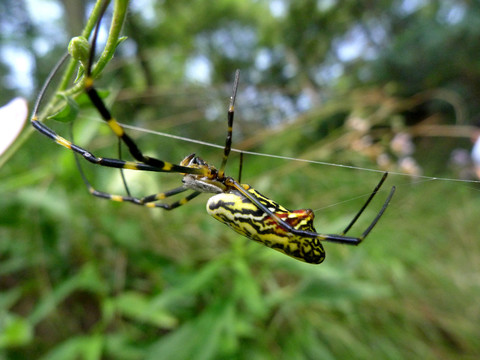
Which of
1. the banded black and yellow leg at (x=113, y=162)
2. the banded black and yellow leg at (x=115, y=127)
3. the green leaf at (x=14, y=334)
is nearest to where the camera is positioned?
Answer: the banded black and yellow leg at (x=115, y=127)

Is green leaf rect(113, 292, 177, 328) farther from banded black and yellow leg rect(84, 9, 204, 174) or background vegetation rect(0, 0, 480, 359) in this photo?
banded black and yellow leg rect(84, 9, 204, 174)

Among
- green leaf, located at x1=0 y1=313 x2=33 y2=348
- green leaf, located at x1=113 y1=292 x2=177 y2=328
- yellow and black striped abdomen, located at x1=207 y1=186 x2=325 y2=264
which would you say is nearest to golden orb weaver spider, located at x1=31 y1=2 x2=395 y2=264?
yellow and black striped abdomen, located at x1=207 y1=186 x2=325 y2=264

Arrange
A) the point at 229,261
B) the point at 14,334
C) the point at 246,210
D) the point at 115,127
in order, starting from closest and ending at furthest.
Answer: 1. the point at 115,127
2. the point at 246,210
3. the point at 14,334
4. the point at 229,261

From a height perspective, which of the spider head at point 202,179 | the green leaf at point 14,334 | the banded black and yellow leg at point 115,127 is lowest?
the green leaf at point 14,334

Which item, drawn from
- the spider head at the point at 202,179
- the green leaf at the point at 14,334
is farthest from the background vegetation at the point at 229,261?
the spider head at the point at 202,179

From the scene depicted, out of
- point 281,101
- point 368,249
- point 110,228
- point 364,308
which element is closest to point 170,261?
point 110,228

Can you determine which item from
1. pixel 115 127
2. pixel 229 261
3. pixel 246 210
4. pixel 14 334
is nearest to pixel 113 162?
pixel 115 127

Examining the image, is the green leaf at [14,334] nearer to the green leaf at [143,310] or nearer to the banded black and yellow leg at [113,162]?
the green leaf at [143,310]

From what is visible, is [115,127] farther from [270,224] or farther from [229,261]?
[229,261]
